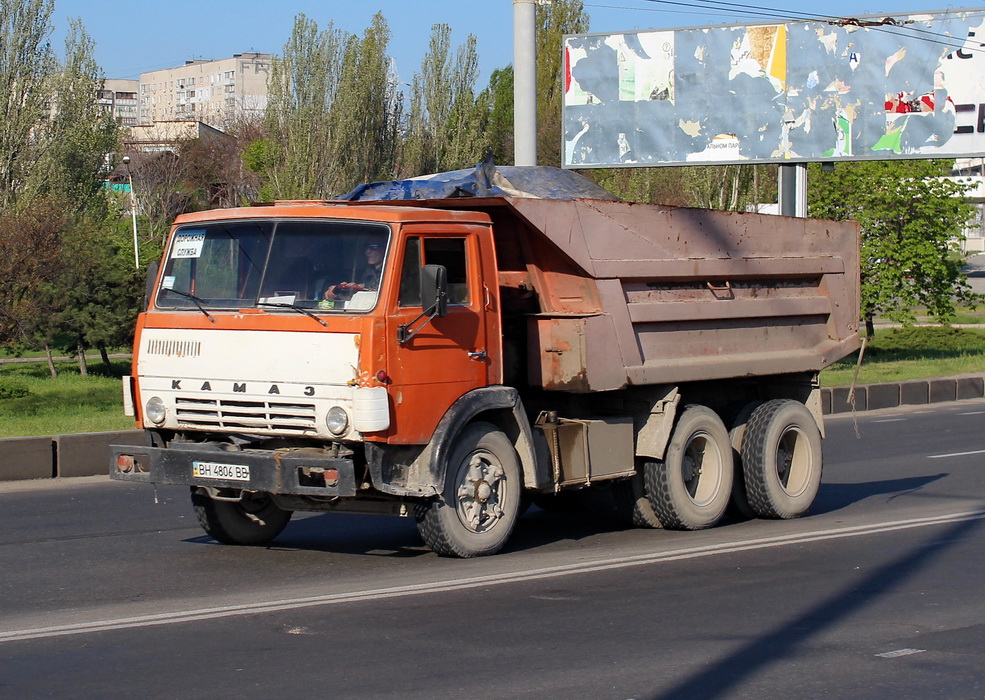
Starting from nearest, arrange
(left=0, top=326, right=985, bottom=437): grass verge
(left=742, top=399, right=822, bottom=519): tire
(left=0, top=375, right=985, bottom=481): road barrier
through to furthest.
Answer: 1. (left=742, top=399, right=822, bottom=519): tire
2. (left=0, top=375, right=985, bottom=481): road barrier
3. (left=0, top=326, right=985, bottom=437): grass verge

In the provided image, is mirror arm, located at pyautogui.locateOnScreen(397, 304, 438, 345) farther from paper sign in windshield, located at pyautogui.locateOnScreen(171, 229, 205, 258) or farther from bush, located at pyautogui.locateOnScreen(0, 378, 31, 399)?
bush, located at pyautogui.locateOnScreen(0, 378, 31, 399)

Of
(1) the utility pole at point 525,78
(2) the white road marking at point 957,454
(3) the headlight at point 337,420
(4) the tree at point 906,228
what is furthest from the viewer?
(4) the tree at point 906,228

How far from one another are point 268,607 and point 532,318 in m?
2.91

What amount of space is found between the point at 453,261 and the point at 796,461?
3.93 m

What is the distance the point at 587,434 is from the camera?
29.0 ft

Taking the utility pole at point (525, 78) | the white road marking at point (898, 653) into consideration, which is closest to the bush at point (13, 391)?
the utility pole at point (525, 78)

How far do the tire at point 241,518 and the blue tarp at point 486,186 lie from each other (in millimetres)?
2260

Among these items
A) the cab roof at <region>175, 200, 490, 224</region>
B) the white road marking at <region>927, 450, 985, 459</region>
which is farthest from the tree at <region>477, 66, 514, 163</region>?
the cab roof at <region>175, 200, 490, 224</region>

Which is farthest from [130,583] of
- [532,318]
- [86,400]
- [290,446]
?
[86,400]

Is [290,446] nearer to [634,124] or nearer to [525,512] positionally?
[525,512]

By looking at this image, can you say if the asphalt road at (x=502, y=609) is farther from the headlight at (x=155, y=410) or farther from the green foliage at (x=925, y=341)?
the green foliage at (x=925, y=341)

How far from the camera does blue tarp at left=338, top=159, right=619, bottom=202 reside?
354 inches

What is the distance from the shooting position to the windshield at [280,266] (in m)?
7.62

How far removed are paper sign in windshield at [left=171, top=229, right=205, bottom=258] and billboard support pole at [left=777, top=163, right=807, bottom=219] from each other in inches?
768
